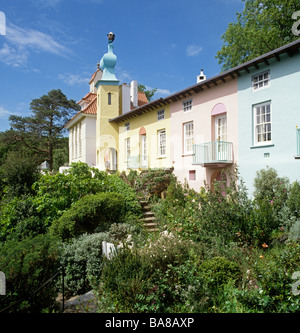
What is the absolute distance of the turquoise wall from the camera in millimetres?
9820

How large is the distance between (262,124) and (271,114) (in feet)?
1.89

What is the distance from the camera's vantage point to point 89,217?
31.7ft

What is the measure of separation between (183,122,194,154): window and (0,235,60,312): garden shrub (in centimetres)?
1036

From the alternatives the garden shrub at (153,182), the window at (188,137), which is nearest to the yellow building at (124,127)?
the garden shrub at (153,182)

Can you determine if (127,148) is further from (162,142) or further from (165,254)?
(165,254)

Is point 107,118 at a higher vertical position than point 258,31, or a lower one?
lower

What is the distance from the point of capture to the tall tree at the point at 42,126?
1169 cm

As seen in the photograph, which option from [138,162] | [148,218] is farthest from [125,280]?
[138,162]

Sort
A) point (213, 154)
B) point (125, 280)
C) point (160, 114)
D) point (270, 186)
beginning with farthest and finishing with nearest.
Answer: point (160, 114) < point (213, 154) < point (270, 186) < point (125, 280)

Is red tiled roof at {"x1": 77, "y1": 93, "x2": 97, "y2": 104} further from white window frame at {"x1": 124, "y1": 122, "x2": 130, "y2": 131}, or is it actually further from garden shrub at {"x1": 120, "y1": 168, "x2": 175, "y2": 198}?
garden shrub at {"x1": 120, "y1": 168, "x2": 175, "y2": 198}

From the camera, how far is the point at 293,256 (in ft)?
15.1

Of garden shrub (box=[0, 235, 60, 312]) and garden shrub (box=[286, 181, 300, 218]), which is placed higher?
garden shrub (box=[286, 181, 300, 218])

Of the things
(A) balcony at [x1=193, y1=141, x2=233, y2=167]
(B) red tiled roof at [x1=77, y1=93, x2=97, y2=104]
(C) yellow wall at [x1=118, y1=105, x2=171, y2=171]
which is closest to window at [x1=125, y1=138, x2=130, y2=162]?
(C) yellow wall at [x1=118, y1=105, x2=171, y2=171]
